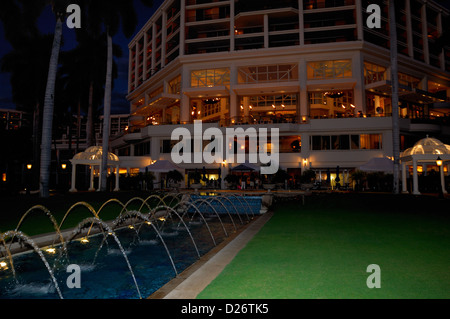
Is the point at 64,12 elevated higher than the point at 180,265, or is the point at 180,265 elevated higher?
the point at 64,12

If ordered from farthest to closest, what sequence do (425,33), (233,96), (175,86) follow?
(175,86) → (425,33) → (233,96)

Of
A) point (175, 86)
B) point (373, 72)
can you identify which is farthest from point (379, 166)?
point (175, 86)

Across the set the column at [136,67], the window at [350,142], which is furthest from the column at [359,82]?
the column at [136,67]

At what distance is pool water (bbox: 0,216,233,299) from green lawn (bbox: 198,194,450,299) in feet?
5.93

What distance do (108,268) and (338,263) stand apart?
195 inches

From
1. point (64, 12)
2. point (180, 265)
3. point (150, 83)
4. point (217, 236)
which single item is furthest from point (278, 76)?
A: point (180, 265)

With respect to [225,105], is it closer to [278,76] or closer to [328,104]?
[278,76]

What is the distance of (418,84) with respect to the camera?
50.3m

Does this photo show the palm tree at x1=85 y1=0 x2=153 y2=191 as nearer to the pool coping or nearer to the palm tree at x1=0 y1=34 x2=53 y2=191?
the palm tree at x1=0 y1=34 x2=53 y2=191

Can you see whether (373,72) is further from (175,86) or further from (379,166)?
(175,86)

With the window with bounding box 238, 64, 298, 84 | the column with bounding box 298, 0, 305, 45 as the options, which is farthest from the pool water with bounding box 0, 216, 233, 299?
the column with bounding box 298, 0, 305, 45

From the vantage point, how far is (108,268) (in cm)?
692

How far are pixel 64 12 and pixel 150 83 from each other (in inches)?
1362

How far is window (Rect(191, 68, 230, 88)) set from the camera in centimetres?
4572
